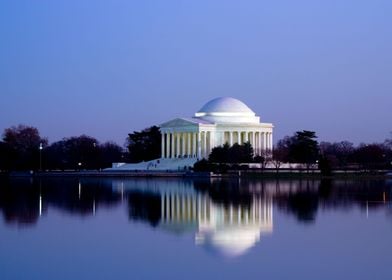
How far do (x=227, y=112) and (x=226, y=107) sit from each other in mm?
1224

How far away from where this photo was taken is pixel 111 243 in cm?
2270

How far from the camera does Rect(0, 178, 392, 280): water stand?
17938 millimetres

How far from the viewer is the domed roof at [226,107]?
402 feet

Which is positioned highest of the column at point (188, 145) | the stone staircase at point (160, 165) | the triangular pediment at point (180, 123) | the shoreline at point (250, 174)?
the triangular pediment at point (180, 123)

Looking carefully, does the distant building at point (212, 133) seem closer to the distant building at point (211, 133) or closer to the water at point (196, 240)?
the distant building at point (211, 133)

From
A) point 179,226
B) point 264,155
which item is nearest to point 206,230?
point 179,226

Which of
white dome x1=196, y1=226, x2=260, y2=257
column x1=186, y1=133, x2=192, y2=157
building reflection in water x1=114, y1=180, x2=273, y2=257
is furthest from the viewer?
column x1=186, y1=133, x2=192, y2=157

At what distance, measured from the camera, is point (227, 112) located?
400 ft

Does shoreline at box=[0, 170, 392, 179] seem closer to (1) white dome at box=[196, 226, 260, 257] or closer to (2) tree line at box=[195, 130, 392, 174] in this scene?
(2) tree line at box=[195, 130, 392, 174]

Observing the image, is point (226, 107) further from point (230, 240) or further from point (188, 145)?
point (230, 240)

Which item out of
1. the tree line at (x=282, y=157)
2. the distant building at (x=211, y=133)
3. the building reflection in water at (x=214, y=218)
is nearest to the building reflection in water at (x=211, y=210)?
the building reflection in water at (x=214, y=218)

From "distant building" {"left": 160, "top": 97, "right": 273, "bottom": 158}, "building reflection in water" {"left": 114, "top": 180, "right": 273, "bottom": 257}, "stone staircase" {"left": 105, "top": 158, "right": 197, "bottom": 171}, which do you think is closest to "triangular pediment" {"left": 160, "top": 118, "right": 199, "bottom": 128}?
"distant building" {"left": 160, "top": 97, "right": 273, "bottom": 158}

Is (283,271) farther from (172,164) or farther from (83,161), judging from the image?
(83,161)

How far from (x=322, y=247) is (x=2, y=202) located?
73.2 feet
